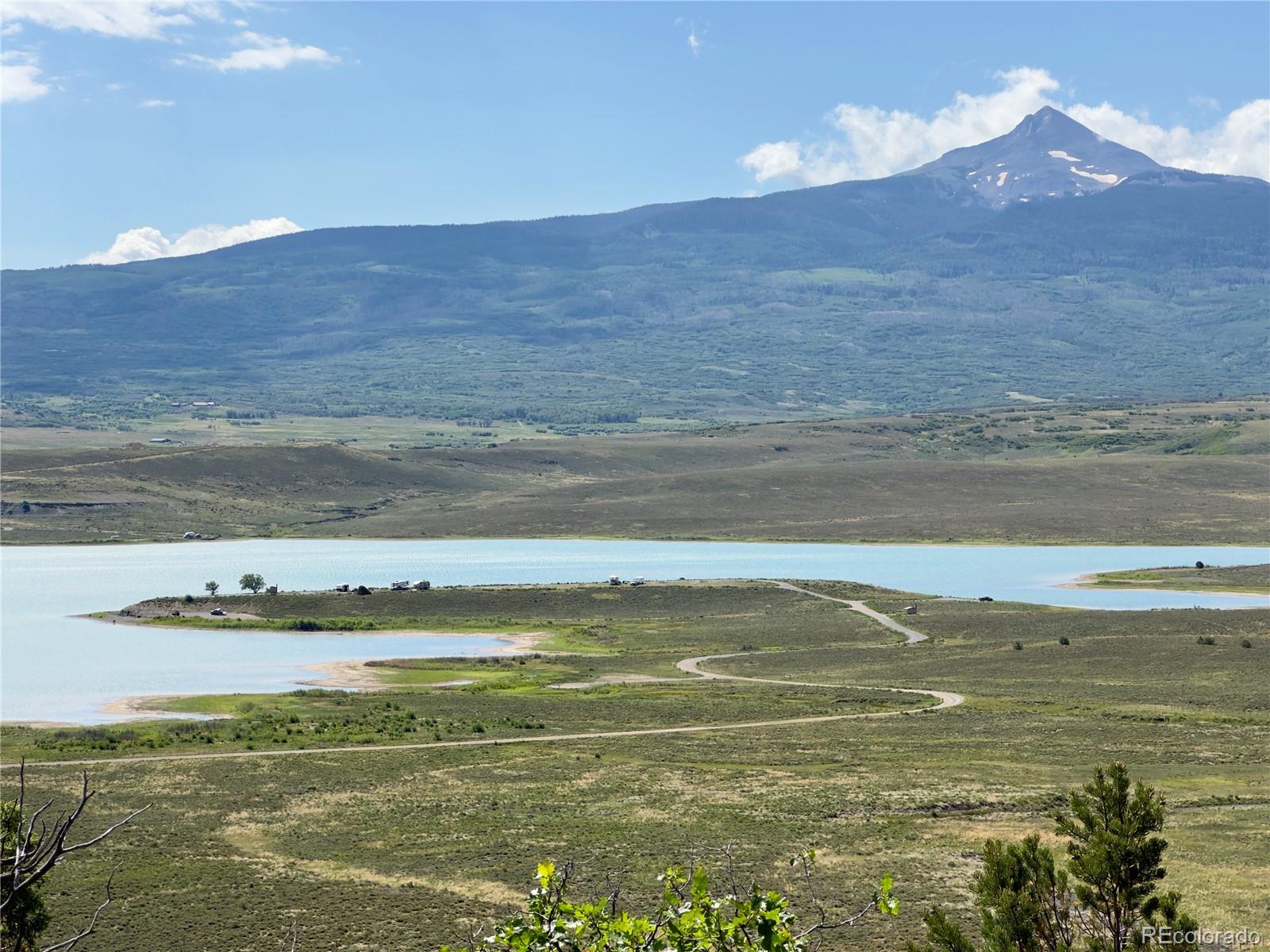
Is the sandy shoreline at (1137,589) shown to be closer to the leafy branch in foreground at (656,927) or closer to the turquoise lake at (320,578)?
the turquoise lake at (320,578)

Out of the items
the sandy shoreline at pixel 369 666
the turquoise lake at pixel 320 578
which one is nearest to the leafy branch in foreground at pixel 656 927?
the turquoise lake at pixel 320 578

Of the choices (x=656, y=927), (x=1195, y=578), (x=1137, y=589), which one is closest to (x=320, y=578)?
(x=1137, y=589)

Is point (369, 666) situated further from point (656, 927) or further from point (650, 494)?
point (650, 494)

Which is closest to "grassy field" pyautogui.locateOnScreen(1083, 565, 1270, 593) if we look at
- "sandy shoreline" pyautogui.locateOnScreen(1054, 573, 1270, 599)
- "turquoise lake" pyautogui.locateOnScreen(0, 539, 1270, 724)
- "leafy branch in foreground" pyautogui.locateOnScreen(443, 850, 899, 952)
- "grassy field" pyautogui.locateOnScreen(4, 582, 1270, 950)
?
"sandy shoreline" pyautogui.locateOnScreen(1054, 573, 1270, 599)

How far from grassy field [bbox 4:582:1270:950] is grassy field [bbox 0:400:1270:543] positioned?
217 feet

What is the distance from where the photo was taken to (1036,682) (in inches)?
2445

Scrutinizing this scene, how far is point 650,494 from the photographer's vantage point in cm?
15625

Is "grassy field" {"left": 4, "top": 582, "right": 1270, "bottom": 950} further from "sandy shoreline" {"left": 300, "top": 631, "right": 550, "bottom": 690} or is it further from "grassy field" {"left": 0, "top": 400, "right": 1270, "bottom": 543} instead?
"grassy field" {"left": 0, "top": 400, "right": 1270, "bottom": 543}

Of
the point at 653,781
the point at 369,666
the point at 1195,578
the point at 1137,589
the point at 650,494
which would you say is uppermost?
the point at 650,494

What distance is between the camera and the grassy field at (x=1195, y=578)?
94.9 m

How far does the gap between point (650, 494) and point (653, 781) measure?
11517 centimetres

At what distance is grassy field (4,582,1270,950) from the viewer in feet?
98.3

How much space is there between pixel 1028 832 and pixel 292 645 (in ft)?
178

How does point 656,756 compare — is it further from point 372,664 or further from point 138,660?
point 138,660
